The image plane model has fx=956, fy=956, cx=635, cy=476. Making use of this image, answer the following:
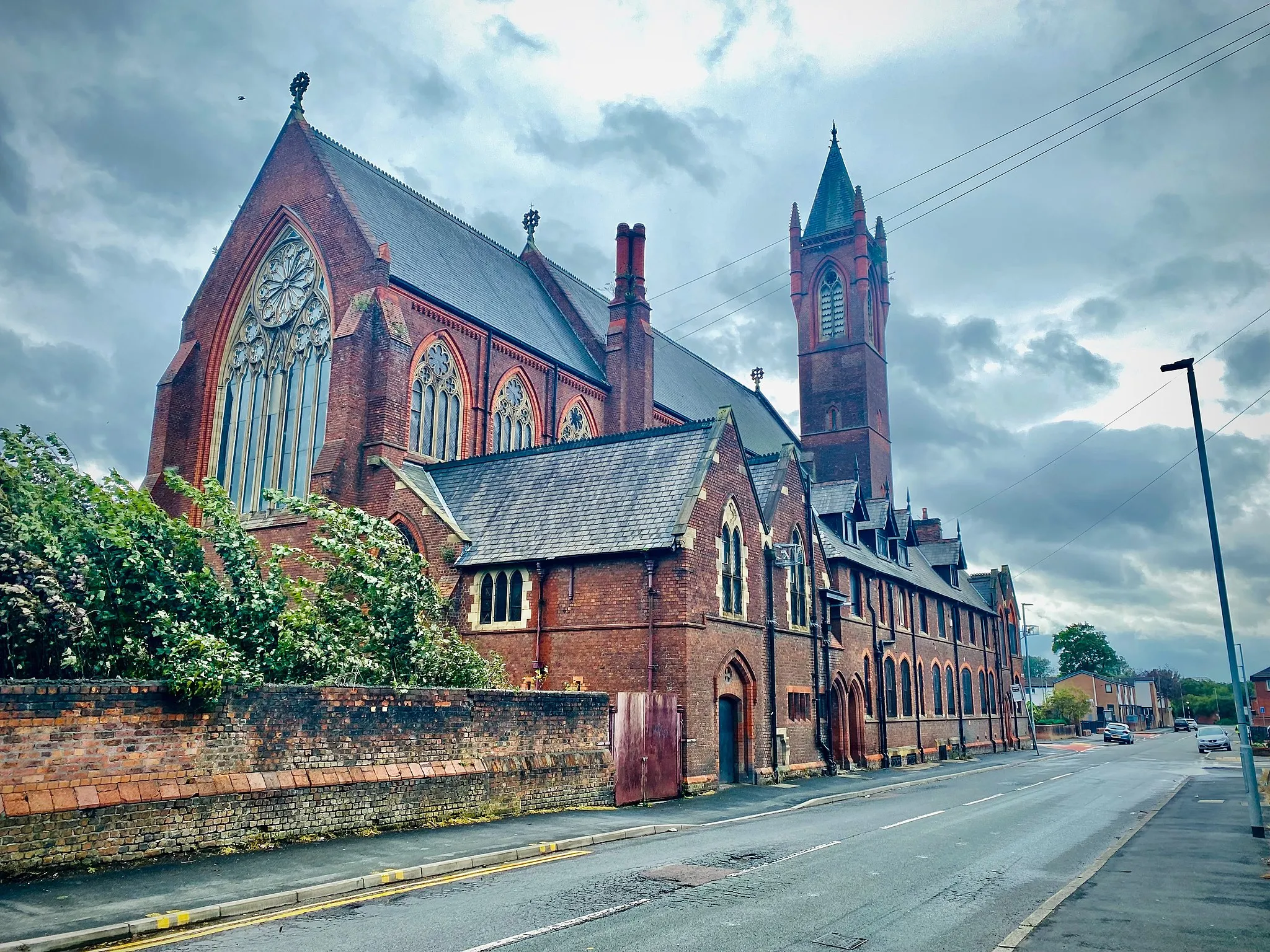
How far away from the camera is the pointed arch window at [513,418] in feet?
112

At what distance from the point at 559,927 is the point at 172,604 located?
8637 millimetres

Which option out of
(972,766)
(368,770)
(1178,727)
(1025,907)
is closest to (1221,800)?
(972,766)

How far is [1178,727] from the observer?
379 feet

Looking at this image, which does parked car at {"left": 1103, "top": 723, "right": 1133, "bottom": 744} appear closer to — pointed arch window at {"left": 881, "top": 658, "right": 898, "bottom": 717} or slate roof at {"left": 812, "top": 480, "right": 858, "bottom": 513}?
pointed arch window at {"left": 881, "top": 658, "right": 898, "bottom": 717}

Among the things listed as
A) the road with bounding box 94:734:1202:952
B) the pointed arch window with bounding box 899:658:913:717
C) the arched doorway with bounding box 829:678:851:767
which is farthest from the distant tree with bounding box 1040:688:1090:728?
the road with bounding box 94:734:1202:952

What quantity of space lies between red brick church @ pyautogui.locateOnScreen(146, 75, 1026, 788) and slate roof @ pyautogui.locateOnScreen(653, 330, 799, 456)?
0.36 meters

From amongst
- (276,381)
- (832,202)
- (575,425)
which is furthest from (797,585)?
(832,202)

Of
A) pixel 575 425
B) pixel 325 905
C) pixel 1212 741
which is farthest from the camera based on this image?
pixel 1212 741

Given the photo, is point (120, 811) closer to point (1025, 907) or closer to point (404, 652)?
point (404, 652)

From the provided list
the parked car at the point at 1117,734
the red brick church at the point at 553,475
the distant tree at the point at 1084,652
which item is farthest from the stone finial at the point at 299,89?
the distant tree at the point at 1084,652

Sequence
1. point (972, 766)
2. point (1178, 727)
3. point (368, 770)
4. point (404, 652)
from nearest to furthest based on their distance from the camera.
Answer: point (368, 770)
point (404, 652)
point (972, 766)
point (1178, 727)

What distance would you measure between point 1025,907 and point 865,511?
1178 inches

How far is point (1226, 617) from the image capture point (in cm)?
1716

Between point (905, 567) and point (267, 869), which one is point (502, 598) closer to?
point (267, 869)
